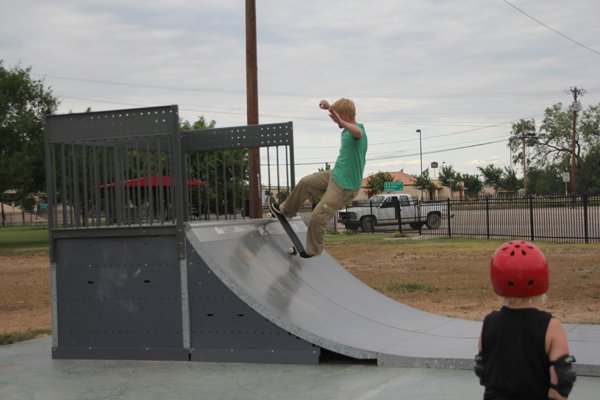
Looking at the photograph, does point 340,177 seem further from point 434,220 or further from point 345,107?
point 434,220

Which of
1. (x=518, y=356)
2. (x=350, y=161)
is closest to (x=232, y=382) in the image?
(x=350, y=161)

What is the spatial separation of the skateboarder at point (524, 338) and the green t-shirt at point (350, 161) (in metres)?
4.17

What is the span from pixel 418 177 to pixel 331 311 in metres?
86.0

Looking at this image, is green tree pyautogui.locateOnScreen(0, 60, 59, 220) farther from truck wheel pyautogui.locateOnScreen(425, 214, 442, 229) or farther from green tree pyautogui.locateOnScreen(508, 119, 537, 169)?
green tree pyautogui.locateOnScreen(508, 119, 537, 169)

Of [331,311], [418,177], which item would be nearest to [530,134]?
Result: [418,177]

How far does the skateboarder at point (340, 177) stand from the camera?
6.50m

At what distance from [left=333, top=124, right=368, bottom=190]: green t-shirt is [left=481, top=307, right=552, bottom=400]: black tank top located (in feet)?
13.7

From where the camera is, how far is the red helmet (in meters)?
2.32

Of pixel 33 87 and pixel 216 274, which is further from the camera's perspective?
pixel 33 87

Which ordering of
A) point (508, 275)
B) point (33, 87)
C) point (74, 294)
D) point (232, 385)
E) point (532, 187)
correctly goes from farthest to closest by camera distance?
1. point (532, 187)
2. point (33, 87)
3. point (74, 294)
4. point (232, 385)
5. point (508, 275)

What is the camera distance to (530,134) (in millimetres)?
91062

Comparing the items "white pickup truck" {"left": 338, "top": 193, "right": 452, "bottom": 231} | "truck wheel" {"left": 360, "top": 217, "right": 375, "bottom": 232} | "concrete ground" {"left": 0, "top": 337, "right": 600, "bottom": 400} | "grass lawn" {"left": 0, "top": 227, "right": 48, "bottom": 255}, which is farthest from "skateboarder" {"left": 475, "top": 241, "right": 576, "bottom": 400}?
"truck wheel" {"left": 360, "top": 217, "right": 375, "bottom": 232}

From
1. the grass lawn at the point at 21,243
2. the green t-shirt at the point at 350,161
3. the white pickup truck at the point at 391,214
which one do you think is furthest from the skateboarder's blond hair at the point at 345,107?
the white pickup truck at the point at 391,214

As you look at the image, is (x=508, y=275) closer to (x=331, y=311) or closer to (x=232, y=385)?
(x=232, y=385)
